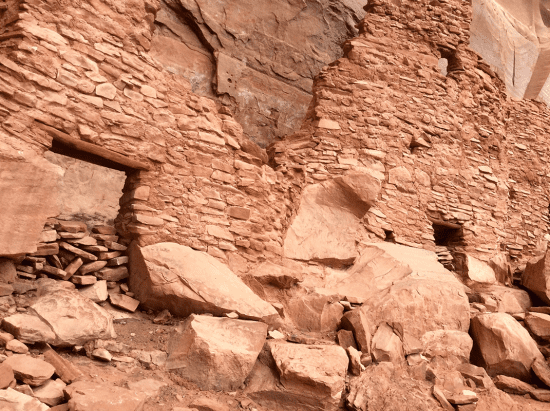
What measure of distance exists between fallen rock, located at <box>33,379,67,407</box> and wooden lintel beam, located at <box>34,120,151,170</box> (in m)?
1.83

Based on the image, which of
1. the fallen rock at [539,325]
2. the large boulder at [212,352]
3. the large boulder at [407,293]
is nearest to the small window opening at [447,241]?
the large boulder at [407,293]

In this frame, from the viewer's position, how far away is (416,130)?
5.88m

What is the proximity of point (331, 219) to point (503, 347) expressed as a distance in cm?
208

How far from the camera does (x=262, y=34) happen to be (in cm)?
899

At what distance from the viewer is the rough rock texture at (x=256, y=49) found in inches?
328

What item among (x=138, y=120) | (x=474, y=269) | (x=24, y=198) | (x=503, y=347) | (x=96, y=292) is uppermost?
(x=138, y=120)

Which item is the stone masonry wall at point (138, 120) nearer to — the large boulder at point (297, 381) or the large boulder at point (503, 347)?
the large boulder at point (297, 381)

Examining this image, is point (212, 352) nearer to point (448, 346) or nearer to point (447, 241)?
point (448, 346)

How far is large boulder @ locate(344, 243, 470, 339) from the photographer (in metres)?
4.18

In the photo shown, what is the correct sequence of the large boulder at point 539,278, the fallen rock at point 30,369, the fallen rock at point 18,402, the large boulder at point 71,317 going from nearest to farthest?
1. the fallen rock at point 18,402
2. the fallen rock at point 30,369
3. the large boulder at point 71,317
4. the large boulder at point 539,278

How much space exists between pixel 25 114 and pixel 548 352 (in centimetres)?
496

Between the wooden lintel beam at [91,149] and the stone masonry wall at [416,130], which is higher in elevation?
the stone masonry wall at [416,130]

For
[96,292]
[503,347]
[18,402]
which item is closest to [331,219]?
[503,347]

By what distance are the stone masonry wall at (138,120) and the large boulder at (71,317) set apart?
2.66 ft
